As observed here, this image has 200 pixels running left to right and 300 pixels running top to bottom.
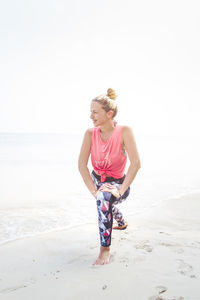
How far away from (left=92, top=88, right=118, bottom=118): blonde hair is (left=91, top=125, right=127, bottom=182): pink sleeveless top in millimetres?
204

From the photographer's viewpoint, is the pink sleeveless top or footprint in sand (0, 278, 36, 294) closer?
footprint in sand (0, 278, 36, 294)

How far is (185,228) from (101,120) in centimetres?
203

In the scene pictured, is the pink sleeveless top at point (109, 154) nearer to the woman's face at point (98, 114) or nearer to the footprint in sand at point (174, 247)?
the woman's face at point (98, 114)

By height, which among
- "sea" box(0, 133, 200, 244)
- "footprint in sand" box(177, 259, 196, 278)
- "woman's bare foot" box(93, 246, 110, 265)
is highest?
"footprint in sand" box(177, 259, 196, 278)

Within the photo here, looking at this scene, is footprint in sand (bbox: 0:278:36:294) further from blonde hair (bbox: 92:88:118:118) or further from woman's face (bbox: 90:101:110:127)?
blonde hair (bbox: 92:88:118:118)

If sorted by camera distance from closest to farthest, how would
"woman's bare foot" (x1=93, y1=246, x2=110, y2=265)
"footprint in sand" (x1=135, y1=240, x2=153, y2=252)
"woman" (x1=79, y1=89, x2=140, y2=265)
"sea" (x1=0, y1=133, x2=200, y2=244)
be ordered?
"woman's bare foot" (x1=93, y1=246, x2=110, y2=265), "woman" (x1=79, y1=89, x2=140, y2=265), "footprint in sand" (x1=135, y1=240, x2=153, y2=252), "sea" (x1=0, y1=133, x2=200, y2=244)

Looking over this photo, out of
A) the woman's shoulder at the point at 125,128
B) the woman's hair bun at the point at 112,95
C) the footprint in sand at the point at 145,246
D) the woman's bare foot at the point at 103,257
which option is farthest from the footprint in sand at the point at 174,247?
the woman's hair bun at the point at 112,95

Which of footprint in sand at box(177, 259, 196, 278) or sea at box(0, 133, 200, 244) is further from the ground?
footprint in sand at box(177, 259, 196, 278)

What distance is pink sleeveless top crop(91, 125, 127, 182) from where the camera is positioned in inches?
113

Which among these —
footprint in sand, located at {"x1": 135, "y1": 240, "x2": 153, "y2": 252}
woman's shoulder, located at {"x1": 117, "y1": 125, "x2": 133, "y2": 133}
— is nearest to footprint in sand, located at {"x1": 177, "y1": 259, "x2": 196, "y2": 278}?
footprint in sand, located at {"x1": 135, "y1": 240, "x2": 153, "y2": 252}

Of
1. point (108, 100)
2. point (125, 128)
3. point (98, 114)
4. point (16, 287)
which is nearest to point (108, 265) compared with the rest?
point (16, 287)

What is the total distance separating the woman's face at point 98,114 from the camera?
2834 millimetres

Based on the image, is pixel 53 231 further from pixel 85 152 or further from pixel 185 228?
pixel 185 228

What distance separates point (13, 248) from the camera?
321cm
